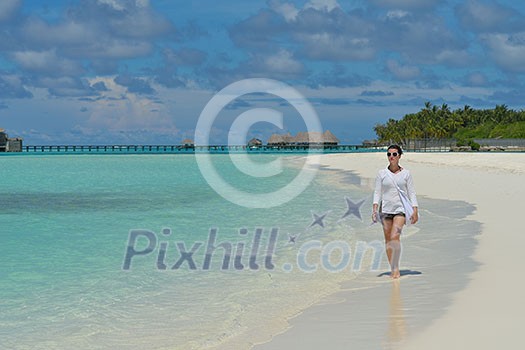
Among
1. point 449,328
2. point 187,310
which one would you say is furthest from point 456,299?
point 187,310

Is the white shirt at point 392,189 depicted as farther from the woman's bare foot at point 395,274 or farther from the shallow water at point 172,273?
the shallow water at point 172,273

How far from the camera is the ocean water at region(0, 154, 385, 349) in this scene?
683 cm

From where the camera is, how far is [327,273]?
950 cm

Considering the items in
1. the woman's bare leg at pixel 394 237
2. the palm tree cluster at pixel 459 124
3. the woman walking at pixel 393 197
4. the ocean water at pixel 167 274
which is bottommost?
the ocean water at pixel 167 274

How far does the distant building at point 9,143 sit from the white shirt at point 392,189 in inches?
6700

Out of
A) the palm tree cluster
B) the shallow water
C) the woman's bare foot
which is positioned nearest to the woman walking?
the woman's bare foot

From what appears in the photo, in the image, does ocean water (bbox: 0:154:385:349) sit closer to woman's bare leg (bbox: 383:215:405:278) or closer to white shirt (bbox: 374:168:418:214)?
woman's bare leg (bbox: 383:215:405:278)

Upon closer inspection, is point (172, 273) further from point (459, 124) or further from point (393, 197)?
point (459, 124)

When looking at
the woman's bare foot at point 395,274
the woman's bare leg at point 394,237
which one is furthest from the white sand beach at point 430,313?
the woman's bare leg at point 394,237

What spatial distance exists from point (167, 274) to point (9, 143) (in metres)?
171

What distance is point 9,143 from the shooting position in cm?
16750

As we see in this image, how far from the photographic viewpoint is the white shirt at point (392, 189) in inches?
318

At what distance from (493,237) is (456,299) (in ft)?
16.4

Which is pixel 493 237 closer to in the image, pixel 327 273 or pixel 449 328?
pixel 327 273
